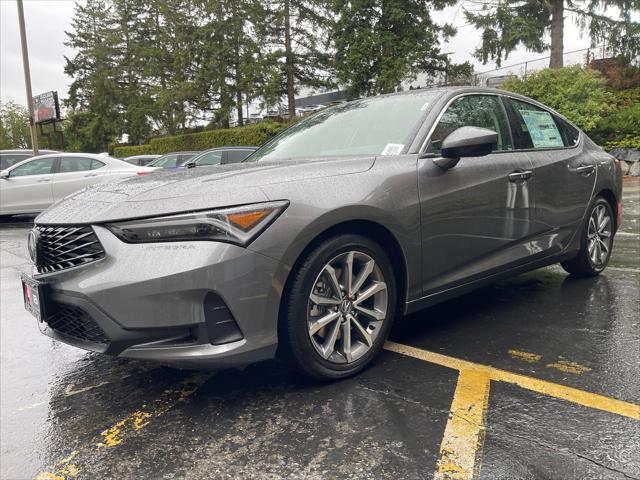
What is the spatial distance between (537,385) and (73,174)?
10.3 meters

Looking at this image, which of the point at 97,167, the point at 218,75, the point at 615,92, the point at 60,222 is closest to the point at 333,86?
the point at 218,75

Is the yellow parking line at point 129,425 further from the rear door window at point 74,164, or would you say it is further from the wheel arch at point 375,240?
the rear door window at point 74,164

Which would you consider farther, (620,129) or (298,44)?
(298,44)

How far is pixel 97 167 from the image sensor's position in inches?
419

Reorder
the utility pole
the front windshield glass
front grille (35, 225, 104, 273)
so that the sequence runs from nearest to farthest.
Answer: front grille (35, 225, 104, 273)
the front windshield glass
the utility pole

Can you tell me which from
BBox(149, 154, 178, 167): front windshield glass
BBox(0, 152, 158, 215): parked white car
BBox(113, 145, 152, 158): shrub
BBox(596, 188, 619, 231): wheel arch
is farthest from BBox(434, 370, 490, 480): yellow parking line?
BBox(113, 145, 152, 158): shrub

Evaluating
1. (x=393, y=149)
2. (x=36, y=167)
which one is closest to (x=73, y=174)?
(x=36, y=167)

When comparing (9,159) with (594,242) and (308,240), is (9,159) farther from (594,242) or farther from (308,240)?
(594,242)

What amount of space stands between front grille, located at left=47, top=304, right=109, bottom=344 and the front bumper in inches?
0.4

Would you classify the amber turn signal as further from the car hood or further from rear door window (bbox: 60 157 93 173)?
rear door window (bbox: 60 157 93 173)

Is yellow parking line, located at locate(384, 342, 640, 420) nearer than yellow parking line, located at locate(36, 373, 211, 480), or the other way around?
yellow parking line, located at locate(36, 373, 211, 480)

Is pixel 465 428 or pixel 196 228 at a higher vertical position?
pixel 196 228

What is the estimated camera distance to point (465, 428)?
213 cm

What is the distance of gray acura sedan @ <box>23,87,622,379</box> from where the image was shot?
83.4 inches
